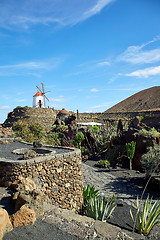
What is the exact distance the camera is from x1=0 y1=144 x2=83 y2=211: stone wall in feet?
16.3

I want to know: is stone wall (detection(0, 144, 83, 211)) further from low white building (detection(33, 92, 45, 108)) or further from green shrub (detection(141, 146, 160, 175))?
low white building (detection(33, 92, 45, 108))

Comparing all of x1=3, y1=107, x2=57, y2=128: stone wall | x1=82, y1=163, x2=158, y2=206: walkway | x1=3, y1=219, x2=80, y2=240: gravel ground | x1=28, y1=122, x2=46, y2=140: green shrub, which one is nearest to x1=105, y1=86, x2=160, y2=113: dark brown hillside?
x1=3, y1=107, x2=57, y2=128: stone wall

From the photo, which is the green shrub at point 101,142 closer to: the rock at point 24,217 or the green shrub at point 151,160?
the green shrub at point 151,160

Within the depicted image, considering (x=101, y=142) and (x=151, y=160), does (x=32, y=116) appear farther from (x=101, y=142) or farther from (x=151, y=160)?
(x=151, y=160)

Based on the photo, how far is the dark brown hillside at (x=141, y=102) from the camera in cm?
5966

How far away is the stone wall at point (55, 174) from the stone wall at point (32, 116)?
1079 inches

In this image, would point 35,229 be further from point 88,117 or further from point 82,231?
point 88,117

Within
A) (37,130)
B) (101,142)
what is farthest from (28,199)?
(37,130)

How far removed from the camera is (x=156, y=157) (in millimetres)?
8906

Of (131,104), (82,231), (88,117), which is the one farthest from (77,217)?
(131,104)

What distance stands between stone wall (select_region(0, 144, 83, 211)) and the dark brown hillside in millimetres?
54289

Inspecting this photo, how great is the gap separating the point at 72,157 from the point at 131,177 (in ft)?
16.2

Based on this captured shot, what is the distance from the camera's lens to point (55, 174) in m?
5.70

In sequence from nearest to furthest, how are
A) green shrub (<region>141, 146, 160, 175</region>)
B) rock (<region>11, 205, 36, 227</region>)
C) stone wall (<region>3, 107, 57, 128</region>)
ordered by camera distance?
rock (<region>11, 205, 36, 227</region>), green shrub (<region>141, 146, 160, 175</region>), stone wall (<region>3, 107, 57, 128</region>)
